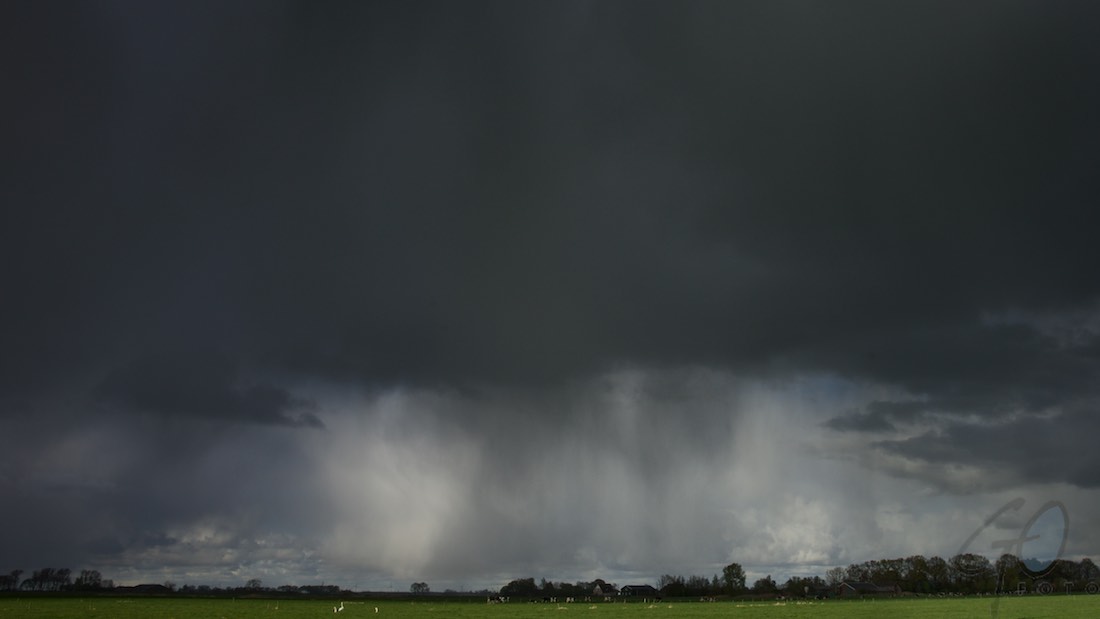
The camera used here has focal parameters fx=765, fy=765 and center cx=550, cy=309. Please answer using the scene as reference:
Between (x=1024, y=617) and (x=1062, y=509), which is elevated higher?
(x=1062, y=509)

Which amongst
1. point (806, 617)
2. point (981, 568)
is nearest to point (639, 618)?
point (806, 617)

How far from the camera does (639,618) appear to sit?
9225 cm

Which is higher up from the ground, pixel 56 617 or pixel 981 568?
pixel 981 568

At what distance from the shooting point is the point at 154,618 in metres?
83.1

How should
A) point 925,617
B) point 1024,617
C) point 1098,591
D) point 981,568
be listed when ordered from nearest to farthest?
1. point 981,568
2. point 1024,617
3. point 925,617
4. point 1098,591

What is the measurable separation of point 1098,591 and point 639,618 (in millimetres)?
170405

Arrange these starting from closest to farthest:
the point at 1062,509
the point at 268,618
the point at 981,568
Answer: the point at 1062,509 → the point at 981,568 → the point at 268,618

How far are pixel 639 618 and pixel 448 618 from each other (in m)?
22.9

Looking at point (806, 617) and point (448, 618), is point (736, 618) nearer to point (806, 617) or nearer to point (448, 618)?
point (806, 617)

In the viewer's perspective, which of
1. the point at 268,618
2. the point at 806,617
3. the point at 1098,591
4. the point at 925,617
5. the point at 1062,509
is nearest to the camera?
the point at 1062,509

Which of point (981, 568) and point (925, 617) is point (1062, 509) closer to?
point (981, 568)

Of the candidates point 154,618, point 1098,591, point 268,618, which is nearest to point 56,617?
point 154,618

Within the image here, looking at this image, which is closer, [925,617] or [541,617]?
[925,617]

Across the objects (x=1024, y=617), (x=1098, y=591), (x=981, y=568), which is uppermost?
(x=981, y=568)
